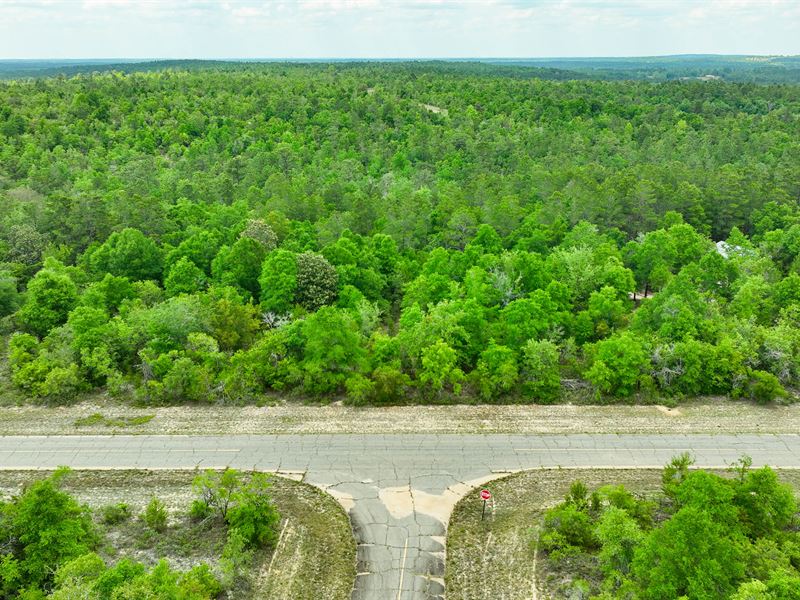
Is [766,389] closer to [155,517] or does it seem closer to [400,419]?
[400,419]

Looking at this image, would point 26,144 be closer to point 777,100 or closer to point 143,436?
point 143,436

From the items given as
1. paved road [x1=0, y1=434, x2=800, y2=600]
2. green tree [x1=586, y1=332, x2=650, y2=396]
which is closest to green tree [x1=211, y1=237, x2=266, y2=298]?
paved road [x1=0, y1=434, x2=800, y2=600]

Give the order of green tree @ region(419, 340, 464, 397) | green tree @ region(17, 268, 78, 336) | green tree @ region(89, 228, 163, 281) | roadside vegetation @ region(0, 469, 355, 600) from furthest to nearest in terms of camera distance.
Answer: green tree @ region(89, 228, 163, 281) → green tree @ region(17, 268, 78, 336) → green tree @ region(419, 340, 464, 397) → roadside vegetation @ region(0, 469, 355, 600)

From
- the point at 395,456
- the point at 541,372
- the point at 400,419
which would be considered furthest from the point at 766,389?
the point at 395,456

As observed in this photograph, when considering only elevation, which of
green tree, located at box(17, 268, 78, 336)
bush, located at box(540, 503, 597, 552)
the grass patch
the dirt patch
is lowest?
the dirt patch

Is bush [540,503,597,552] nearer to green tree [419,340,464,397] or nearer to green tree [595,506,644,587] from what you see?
green tree [595,506,644,587]

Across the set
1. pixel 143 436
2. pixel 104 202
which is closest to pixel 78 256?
pixel 104 202
